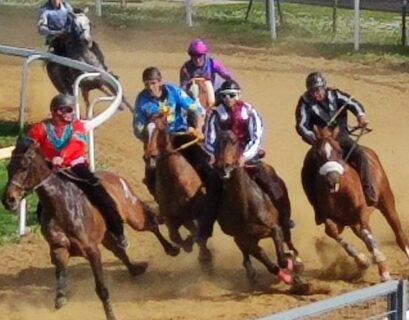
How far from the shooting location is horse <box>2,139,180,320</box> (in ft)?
38.0

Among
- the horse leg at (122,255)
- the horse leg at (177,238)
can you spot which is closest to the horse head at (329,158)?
the horse leg at (177,238)

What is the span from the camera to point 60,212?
39.1 feet

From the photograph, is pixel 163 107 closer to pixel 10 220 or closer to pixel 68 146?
pixel 68 146

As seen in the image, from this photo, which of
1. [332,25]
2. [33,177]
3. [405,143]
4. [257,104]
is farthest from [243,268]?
[332,25]

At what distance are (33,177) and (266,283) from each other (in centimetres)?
283

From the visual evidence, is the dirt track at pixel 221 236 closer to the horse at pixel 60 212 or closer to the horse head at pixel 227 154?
the horse at pixel 60 212

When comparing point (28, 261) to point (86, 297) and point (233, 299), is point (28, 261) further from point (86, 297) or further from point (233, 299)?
point (233, 299)

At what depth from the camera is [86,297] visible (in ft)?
42.8

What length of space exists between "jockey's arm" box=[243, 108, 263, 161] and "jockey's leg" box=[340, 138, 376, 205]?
0.84 meters

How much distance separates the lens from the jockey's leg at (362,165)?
42.5ft

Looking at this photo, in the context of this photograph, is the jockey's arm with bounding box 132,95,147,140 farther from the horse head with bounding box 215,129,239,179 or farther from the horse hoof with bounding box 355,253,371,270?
the horse hoof with bounding box 355,253,371,270

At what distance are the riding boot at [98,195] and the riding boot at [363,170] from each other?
2.33 meters

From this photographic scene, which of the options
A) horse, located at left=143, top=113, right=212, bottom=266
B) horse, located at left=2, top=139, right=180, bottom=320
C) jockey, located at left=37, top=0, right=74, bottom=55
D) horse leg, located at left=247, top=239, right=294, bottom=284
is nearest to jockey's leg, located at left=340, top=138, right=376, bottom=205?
horse leg, located at left=247, top=239, right=294, bottom=284

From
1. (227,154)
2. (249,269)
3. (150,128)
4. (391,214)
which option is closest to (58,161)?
(150,128)
